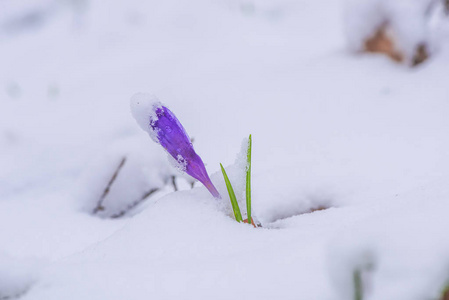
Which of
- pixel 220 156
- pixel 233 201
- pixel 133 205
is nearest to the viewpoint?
pixel 233 201

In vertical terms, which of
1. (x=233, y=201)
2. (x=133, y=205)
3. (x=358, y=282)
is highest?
(x=133, y=205)

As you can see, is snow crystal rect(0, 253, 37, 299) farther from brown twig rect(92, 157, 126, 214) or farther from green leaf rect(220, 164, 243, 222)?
brown twig rect(92, 157, 126, 214)

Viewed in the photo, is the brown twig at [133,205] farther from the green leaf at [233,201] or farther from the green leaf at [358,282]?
the green leaf at [358,282]

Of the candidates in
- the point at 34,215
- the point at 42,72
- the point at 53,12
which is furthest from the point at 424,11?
the point at 53,12

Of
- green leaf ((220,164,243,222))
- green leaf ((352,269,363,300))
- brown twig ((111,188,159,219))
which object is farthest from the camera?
brown twig ((111,188,159,219))

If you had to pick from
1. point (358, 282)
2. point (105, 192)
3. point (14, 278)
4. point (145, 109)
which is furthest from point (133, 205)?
point (358, 282)

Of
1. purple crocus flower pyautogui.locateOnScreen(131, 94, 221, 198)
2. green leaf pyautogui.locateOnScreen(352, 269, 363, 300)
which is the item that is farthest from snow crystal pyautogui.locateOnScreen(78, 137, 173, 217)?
green leaf pyautogui.locateOnScreen(352, 269, 363, 300)

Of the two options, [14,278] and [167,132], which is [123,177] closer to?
[167,132]

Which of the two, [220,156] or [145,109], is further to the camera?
[220,156]
